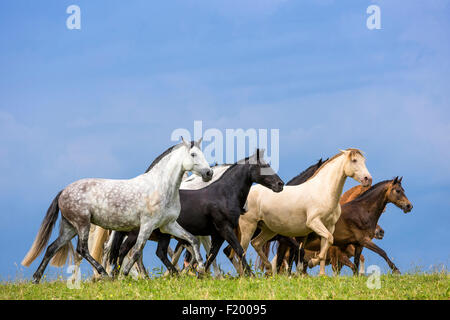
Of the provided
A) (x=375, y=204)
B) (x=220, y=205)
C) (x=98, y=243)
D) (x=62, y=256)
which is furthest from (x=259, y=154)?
(x=62, y=256)

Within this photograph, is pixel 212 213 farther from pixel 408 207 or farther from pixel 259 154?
pixel 408 207

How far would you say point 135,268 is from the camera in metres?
13.9

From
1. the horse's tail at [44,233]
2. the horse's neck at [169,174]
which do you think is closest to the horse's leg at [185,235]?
the horse's neck at [169,174]

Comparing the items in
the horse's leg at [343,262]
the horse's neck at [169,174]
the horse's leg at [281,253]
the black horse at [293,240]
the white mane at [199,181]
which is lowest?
the horse's leg at [343,262]

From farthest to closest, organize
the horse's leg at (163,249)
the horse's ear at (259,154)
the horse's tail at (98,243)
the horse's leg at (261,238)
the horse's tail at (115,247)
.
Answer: the horse's leg at (261,238) < the horse's tail at (98,243) < the horse's tail at (115,247) < the horse's ear at (259,154) < the horse's leg at (163,249)

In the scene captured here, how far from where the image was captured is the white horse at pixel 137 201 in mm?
10875

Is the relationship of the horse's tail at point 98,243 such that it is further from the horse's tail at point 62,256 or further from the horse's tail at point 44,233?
the horse's tail at point 44,233

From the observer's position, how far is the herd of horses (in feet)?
35.9

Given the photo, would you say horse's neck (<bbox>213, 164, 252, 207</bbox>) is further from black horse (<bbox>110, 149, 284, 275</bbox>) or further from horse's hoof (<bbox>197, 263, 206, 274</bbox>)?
horse's hoof (<bbox>197, 263, 206, 274</bbox>)

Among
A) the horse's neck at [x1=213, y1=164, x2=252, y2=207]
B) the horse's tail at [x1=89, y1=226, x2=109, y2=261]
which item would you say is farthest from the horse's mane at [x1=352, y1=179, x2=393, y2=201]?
the horse's tail at [x1=89, y1=226, x2=109, y2=261]

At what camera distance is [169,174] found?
36.4ft

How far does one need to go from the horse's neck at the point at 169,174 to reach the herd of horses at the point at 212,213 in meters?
0.02

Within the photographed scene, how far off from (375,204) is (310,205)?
2221mm
